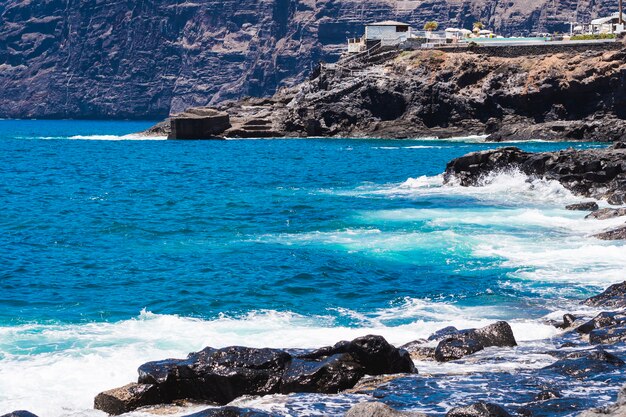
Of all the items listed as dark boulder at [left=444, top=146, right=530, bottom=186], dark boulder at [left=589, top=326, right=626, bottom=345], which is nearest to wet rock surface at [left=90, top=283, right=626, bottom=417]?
dark boulder at [left=589, top=326, right=626, bottom=345]

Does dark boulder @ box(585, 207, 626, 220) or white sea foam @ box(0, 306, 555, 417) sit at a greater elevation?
white sea foam @ box(0, 306, 555, 417)

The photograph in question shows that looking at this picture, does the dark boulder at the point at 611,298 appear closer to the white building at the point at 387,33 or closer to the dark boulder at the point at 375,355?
the dark boulder at the point at 375,355

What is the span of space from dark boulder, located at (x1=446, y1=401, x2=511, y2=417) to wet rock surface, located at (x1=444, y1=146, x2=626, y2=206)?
2973 cm

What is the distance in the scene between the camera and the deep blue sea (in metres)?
19.7

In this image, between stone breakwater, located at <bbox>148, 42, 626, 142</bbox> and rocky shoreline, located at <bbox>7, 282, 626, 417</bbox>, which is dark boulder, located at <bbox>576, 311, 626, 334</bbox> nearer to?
rocky shoreline, located at <bbox>7, 282, 626, 417</bbox>

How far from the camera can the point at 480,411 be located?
12.9 meters

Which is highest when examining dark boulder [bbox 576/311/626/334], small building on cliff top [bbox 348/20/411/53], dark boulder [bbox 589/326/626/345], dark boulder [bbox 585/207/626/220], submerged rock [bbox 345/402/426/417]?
small building on cliff top [bbox 348/20/411/53]

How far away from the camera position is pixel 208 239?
35188 millimetres

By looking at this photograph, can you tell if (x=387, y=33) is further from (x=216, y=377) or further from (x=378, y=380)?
(x=216, y=377)

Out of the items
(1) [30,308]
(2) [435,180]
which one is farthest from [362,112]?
(1) [30,308]

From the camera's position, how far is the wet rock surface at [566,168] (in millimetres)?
44969

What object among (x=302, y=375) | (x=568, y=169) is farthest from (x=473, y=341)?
(x=568, y=169)

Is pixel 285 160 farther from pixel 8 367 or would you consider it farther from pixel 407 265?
pixel 8 367

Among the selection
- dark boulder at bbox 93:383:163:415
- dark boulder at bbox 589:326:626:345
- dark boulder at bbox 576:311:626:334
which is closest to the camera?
dark boulder at bbox 93:383:163:415
